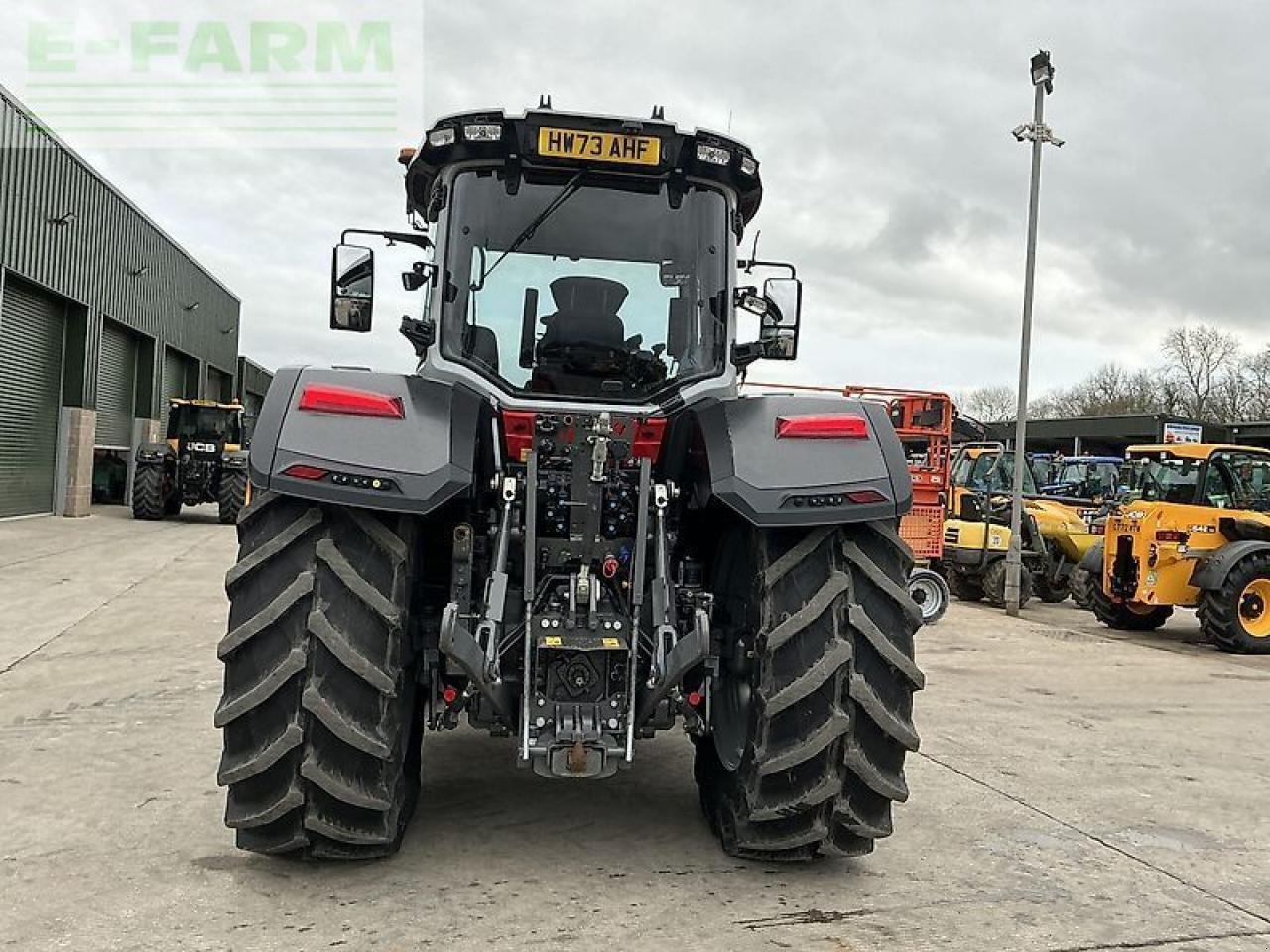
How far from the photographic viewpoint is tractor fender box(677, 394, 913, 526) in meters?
3.81

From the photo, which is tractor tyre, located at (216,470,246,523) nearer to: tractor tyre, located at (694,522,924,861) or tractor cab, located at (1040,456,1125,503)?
tractor cab, located at (1040,456,1125,503)

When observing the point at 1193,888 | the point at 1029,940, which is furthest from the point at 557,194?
the point at 1193,888

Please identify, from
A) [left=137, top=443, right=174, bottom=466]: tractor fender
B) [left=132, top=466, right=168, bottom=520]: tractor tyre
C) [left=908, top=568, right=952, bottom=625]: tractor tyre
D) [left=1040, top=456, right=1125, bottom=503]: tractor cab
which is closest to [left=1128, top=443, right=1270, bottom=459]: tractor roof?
[left=908, top=568, right=952, bottom=625]: tractor tyre

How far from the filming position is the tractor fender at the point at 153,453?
79.5 feet

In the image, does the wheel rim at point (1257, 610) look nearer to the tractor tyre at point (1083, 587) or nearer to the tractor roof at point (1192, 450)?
the tractor roof at point (1192, 450)

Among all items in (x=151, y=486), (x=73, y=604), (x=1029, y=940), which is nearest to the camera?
(x=1029, y=940)

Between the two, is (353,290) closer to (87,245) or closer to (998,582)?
(998,582)

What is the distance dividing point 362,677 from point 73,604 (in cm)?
883

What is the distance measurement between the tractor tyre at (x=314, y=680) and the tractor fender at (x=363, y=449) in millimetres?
199

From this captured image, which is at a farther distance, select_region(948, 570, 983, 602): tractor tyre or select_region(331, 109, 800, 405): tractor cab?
select_region(948, 570, 983, 602): tractor tyre

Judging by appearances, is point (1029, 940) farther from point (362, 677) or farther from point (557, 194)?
point (557, 194)

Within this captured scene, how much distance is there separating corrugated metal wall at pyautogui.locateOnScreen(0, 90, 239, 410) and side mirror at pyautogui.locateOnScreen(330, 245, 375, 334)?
1810 centimetres

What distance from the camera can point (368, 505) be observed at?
141 inches

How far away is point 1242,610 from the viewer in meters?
11.9
